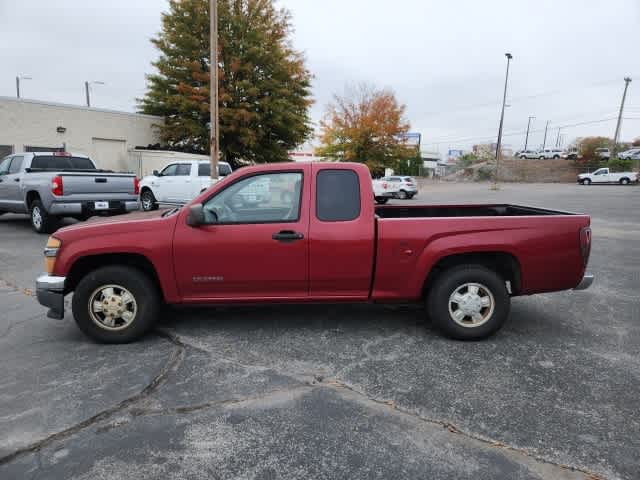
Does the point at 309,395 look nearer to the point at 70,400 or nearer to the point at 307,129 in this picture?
the point at 70,400

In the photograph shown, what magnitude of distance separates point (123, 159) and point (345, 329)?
2382cm

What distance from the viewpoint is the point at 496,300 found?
4133 mm

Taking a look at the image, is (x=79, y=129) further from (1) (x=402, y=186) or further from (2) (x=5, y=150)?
(1) (x=402, y=186)

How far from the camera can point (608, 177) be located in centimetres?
4350

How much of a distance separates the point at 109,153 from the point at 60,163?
13.9m

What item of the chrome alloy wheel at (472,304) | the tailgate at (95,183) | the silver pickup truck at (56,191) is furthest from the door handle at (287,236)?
the tailgate at (95,183)

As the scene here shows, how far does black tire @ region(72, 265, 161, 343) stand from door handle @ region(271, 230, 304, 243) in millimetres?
1292

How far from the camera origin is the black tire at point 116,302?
4039 mm

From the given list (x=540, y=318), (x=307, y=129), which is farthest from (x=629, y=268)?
(x=307, y=129)

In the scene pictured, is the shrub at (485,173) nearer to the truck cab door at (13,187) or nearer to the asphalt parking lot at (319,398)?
the truck cab door at (13,187)

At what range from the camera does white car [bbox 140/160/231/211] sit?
1524cm

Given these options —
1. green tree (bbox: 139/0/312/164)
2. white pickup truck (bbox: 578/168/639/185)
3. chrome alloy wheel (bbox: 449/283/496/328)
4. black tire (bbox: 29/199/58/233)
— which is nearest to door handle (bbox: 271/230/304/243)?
chrome alloy wheel (bbox: 449/283/496/328)

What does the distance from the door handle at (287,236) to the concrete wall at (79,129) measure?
21.9 metres

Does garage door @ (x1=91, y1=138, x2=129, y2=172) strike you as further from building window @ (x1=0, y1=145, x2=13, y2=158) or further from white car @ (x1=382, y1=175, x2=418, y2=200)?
white car @ (x1=382, y1=175, x2=418, y2=200)
